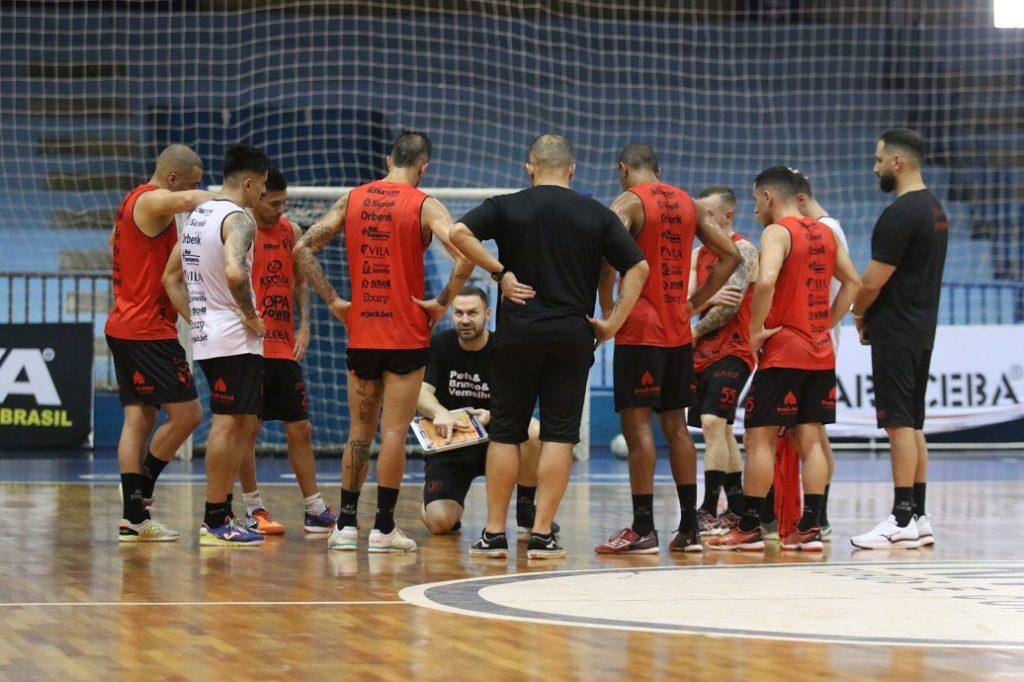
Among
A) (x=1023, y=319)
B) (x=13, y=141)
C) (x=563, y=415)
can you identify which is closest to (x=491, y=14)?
(x=13, y=141)

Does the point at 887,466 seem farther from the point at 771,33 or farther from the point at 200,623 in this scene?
the point at 200,623

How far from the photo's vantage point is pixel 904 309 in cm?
795

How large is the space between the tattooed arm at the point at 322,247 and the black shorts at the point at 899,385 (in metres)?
2.83

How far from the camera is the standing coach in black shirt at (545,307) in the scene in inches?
270

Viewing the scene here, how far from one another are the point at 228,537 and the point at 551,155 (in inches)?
99.0

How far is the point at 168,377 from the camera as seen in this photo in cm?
776

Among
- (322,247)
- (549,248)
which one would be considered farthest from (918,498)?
(322,247)

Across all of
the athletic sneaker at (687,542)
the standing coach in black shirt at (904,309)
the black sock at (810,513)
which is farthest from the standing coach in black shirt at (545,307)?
the standing coach in black shirt at (904,309)

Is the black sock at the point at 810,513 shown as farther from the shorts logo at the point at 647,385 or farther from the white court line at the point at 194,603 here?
the white court line at the point at 194,603

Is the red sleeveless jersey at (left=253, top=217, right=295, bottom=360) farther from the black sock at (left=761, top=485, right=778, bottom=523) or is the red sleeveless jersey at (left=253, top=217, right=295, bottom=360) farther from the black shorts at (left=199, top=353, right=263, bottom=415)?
the black sock at (left=761, top=485, right=778, bottom=523)

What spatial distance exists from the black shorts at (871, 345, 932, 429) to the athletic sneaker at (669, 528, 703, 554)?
1.23 m

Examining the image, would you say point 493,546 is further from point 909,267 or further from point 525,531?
point 909,267

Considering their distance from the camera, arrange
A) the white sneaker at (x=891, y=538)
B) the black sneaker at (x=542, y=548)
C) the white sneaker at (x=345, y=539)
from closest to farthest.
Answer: the black sneaker at (x=542, y=548)
the white sneaker at (x=345, y=539)
the white sneaker at (x=891, y=538)

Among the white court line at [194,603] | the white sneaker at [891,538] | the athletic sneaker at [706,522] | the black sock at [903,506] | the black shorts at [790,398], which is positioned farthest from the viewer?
the athletic sneaker at [706,522]
